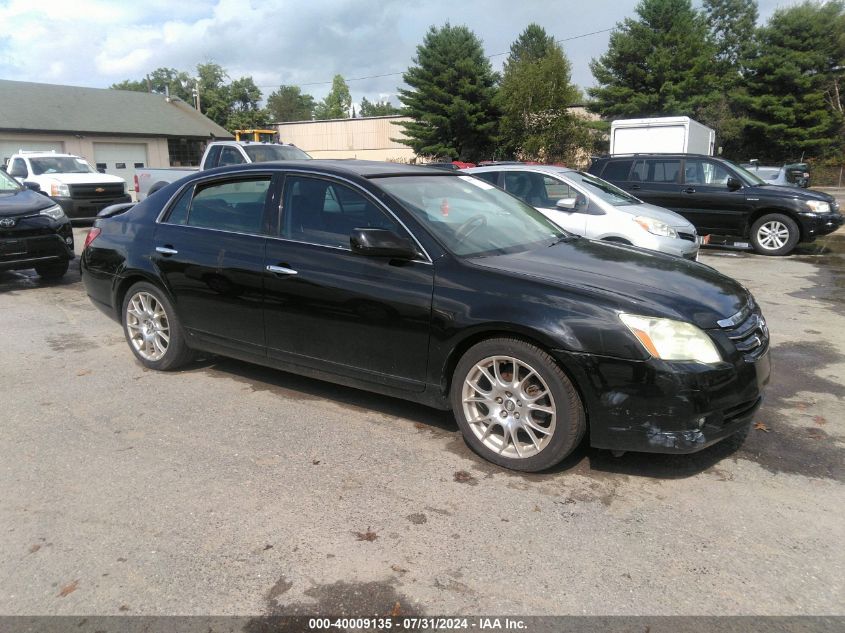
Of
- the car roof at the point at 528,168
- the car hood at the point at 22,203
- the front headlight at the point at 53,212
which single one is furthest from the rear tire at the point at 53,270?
the car roof at the point at 528,168

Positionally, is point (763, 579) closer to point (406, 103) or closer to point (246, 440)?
point (246, 440)

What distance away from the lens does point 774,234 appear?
485 inches

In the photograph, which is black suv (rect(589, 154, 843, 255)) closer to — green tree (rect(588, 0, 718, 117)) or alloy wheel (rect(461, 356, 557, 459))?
alloy wheel (rect(461, 356, 557, 459))

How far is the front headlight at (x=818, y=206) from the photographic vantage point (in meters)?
11.9

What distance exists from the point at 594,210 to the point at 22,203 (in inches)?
301

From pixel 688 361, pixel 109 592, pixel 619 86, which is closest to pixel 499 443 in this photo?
pixel 688 361

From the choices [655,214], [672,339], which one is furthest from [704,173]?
[672,339]

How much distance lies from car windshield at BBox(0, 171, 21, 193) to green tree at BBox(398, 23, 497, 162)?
3619 cm

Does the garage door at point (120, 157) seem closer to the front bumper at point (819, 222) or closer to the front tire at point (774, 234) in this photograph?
the front tire at point (774, 234)

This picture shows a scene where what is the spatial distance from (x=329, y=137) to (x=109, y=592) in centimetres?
A: 5947

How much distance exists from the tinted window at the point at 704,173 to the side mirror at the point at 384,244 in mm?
10323

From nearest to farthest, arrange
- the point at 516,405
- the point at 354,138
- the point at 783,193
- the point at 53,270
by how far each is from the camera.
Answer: the point at 516,405, the point at 53,270, the point at 783,193, the point at 354,138

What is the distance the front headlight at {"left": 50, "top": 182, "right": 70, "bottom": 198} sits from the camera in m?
16.8

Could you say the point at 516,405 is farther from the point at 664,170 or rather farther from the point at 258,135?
the point at 258,135
